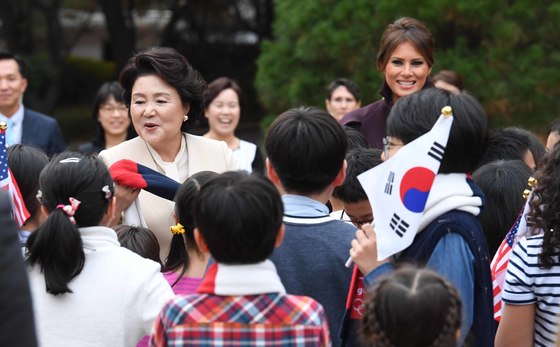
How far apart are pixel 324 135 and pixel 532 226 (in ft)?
2.56

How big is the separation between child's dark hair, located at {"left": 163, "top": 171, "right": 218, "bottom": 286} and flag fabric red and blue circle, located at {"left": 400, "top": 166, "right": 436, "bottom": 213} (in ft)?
2.78

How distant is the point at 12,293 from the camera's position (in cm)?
200

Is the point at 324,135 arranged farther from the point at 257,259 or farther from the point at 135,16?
the point at 135,16

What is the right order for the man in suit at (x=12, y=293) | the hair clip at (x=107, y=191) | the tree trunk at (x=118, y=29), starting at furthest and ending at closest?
the tree trunk at (x=118, y=29), the hair clip at (x=107, y=191), the man in suit at (x=12, y=293)

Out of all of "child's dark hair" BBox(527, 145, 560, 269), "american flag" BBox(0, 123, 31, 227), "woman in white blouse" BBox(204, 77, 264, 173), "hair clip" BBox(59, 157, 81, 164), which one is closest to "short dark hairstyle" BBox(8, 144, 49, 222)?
"american flag" BBox(0, 123, 31, 227)

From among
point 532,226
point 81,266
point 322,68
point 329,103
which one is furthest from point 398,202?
point 322,68

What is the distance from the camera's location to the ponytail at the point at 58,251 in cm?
291

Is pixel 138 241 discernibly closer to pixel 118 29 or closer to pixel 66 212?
pixel 66 212

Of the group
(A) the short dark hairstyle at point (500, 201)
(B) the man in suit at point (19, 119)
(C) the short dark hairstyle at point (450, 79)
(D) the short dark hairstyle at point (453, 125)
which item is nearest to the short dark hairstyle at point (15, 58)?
(B) the man in suit at point (19, 119)

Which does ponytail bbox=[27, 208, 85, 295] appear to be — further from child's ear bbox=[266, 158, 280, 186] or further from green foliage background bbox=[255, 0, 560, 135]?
green foliage background bbox=[255, 0, 560, 135]

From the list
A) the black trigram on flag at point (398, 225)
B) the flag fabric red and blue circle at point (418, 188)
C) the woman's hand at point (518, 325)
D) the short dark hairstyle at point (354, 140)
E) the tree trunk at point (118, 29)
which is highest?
the tree trunk at point (118, 29)

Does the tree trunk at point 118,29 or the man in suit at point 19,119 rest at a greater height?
the tree trunk at point 118,29

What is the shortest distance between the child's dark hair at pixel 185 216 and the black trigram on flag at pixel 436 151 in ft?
3.00

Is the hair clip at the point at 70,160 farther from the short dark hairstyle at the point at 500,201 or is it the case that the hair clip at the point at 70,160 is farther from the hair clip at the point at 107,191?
the short dark hairstyle at the point at 500,201
